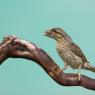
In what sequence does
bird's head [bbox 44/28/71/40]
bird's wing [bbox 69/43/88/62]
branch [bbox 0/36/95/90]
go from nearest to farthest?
branch [bbox 0/36/95/90]
bird's head [bbox 44/28/71/40]
bird's wing [bbox 69/43/88/62]

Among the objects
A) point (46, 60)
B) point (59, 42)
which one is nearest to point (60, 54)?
point (59, 42)

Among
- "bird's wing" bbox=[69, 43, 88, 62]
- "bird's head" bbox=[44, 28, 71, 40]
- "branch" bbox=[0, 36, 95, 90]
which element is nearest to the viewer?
"branch" bbox=[0, 36, 95, 90]

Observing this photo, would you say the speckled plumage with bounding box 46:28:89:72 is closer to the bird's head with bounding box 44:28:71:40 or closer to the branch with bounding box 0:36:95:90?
the bird's head with bounding box 44:28:71:40

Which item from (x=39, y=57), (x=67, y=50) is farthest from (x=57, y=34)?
(x=39, y=57)

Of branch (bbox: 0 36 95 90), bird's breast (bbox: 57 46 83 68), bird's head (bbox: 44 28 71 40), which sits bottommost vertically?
branch (bbox: 0 36 95 90)

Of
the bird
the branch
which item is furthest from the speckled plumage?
the branch

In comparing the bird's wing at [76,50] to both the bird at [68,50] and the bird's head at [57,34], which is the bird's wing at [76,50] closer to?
the bird at [68,50]

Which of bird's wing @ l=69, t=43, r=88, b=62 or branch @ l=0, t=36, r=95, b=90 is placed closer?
branch @ l=0, t=36, r=95, b=90

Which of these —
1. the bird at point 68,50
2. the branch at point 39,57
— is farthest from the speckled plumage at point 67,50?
the branch at point 39,57
